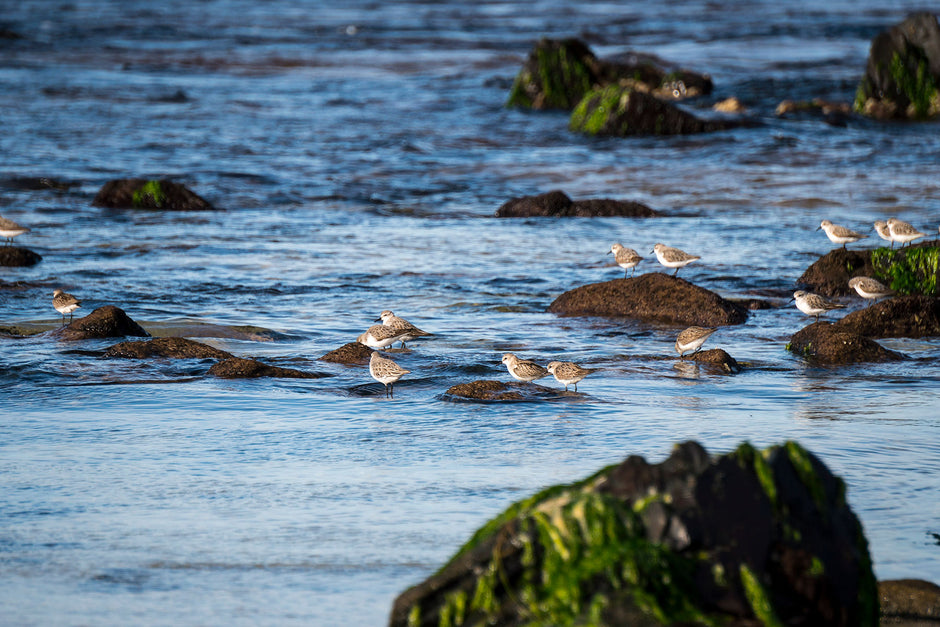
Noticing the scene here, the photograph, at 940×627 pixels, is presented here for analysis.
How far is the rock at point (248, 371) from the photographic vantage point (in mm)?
9016

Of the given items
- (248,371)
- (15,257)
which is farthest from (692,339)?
(15,257)

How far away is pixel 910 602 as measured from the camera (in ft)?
15.2

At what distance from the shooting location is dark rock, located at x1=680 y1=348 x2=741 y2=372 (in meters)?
9.43

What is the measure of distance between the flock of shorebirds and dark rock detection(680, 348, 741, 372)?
→ 0.34ft

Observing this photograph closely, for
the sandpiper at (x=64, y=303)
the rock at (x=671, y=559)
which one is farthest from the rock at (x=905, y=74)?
the rock at (x=671, y=559)

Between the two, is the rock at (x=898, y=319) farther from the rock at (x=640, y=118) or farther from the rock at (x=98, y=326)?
the rock at (x=640, y=118)

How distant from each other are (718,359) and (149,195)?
10971 millimetres

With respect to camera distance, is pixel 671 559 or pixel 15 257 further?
pixel 15 257

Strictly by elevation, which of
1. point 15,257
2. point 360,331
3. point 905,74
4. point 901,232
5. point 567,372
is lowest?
point 360,331

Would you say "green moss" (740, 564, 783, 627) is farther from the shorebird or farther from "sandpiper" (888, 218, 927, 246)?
"sandpiper" (888, 218, 927, 246)

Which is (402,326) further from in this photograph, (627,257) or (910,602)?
(910,602)

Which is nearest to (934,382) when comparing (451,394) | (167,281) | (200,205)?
(451,394)

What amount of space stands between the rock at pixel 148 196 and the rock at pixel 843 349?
35.4 feet

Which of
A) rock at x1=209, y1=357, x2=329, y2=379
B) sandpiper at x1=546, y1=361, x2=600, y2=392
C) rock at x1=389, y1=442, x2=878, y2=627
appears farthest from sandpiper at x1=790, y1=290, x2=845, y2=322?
rock at x1=389, y1=442, x2=878, y2=627
